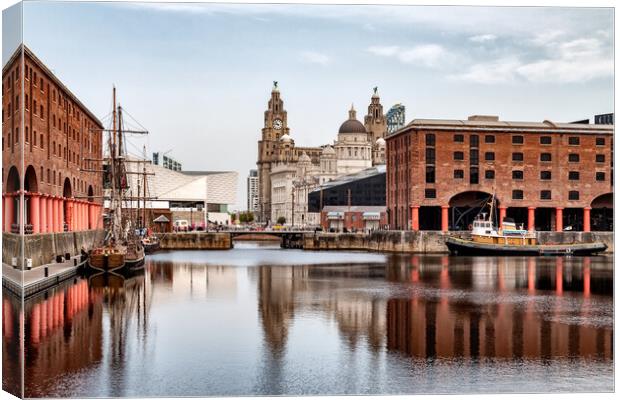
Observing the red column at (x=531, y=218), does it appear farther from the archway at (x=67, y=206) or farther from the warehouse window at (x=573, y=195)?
the archway at (x=67, y=206)

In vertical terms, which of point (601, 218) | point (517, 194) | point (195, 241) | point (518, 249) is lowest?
point (518, 249)

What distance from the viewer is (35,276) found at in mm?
45125

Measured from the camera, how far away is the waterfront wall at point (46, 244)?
27.5 m

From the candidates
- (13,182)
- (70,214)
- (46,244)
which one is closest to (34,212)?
(13,182)

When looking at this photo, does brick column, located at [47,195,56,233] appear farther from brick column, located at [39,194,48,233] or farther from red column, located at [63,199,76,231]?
red column, located at [63,199,76,231]

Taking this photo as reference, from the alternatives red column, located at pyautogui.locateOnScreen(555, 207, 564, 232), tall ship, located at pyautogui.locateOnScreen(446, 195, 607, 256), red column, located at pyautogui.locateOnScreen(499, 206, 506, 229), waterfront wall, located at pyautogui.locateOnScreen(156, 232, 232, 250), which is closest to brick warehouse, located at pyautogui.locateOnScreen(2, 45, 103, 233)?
tall ship, located at pyautogui.locateOnScreen(446, 195, 607, 256)

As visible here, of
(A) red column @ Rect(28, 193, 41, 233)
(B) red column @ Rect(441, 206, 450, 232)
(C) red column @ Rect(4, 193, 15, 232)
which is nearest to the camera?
(C) red column @ Rect(4, 193, 15, 232)

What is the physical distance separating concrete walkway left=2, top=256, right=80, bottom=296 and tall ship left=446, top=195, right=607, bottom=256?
48.1 m

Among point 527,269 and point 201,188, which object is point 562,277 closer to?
point 527,269

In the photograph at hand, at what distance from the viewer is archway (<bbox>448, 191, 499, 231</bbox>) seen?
360 feet

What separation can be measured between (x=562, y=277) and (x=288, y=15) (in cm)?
4704

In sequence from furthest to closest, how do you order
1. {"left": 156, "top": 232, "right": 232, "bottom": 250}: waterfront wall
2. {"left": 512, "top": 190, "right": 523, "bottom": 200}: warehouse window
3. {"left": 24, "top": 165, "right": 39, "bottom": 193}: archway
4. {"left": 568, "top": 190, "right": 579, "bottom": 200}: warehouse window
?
{"left": 156, "top": 232, "right": 232, "bottom": 250}: waterfront wall, {"left": 512, "top": 190, "right": 523, "bottom": 200}: warehouse window, {"left": 568, "top": 190, "right": 579, "bottom": 200}: warehouse window, {"left": 24, "top": 165, "right": 39, "bottom": 193}: archway

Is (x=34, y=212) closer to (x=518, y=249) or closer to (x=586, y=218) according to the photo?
(x=518, y=249)

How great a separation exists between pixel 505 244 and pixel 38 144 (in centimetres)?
7647
